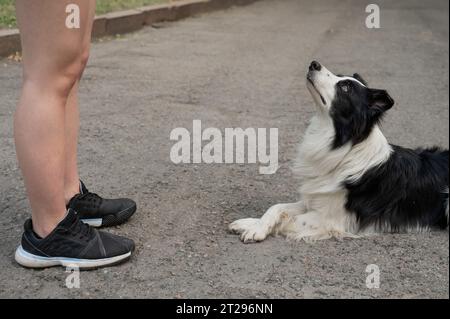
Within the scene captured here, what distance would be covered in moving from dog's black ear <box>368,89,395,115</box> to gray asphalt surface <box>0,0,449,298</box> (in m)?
0.73

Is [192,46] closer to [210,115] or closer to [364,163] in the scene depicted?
[210,115]

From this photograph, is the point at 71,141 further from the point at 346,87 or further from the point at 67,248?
the point at 346,87

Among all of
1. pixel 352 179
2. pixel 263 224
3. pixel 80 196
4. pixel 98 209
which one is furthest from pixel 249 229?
pixel 80 196

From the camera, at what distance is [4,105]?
495 centimetres

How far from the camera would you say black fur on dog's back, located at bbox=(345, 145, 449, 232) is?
3326 mm

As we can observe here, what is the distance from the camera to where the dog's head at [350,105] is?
3221mm

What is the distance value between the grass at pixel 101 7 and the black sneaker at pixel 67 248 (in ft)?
15.8

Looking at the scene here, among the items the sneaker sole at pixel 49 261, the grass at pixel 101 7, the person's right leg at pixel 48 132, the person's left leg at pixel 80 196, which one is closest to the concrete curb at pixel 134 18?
the grass at pixel 101 7

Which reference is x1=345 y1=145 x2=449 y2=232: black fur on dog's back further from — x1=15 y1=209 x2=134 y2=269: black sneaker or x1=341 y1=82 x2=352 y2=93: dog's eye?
x1=15 y1=209 x2=134 y2=269: black sneaker

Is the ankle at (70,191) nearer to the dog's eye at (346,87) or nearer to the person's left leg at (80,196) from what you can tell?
the person's left leg at (80,196)

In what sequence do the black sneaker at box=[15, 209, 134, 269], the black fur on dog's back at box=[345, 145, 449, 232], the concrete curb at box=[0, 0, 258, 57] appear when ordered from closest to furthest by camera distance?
1. the black sneaker at box=[15, 209, 134, 269]
2. the black fur on dog's back at box=[345, 145, 449, 232]
3. the concrete curb at box=[0, 0, 258, 57]

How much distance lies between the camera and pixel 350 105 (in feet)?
10.6

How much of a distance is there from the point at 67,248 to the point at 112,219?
52 cm

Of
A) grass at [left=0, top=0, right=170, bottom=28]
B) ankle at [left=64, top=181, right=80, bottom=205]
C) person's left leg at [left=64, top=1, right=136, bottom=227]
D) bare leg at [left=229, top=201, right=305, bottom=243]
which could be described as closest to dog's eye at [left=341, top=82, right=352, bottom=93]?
bare leg at [left=229, top=201, right=305, bottom=243]
